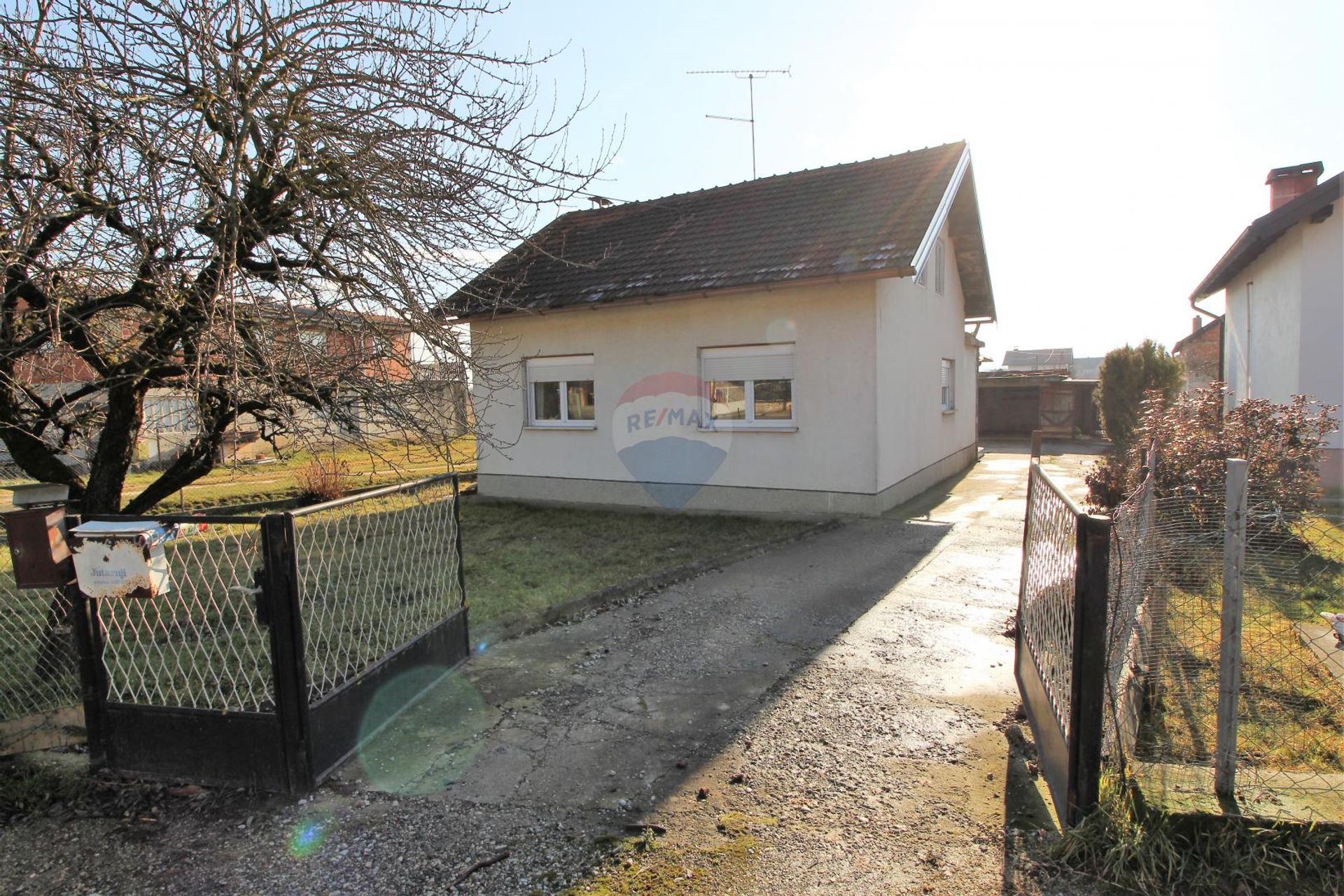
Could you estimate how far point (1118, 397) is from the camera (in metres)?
19.1

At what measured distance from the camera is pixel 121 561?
3.28 meters

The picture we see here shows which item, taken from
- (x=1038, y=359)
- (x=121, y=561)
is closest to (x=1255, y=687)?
(x=121, y=561)

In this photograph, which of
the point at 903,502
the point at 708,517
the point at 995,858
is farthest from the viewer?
the point at 903,502

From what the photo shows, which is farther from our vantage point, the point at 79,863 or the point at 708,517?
the point at 708,517

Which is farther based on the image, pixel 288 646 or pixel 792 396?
pixel 792 396

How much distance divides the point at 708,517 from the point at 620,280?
3995mm

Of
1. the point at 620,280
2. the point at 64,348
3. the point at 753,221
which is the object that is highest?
the point at 753,221

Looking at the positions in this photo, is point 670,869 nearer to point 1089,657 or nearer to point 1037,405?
point 1089,657

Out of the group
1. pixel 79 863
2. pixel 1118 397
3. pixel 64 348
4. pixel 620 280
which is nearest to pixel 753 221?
pixel 620 280

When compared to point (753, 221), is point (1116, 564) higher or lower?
lower

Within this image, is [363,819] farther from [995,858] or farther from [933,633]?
[933,633]

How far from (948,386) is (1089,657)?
13103mm

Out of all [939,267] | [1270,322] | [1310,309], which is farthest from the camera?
[939,267]

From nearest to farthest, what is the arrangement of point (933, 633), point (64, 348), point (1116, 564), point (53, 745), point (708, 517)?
point (1116, 564)
point (53, 745)
point (64, 348)
point (933, 633)
point (708, 517)
